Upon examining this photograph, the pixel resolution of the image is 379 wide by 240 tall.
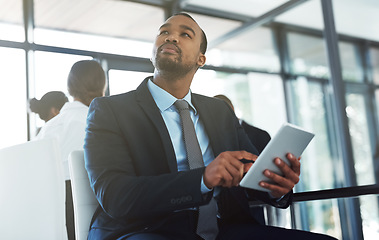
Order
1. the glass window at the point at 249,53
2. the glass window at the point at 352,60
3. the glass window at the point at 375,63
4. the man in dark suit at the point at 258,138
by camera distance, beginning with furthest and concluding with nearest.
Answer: the glass window at the point at 249,53 < the glass window at the point at 352,60 < the glass window at the point at 375,63 < the man in dark suit at the point at 258,138

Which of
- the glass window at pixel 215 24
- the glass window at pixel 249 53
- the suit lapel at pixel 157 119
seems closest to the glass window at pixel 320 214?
the glass window at pixel 249 53

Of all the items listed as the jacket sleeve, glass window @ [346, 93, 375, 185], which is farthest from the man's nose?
glass window @ [346, 93, 375, 185]

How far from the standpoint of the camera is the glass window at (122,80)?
4.96 meters

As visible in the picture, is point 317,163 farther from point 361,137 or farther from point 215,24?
point 215,24

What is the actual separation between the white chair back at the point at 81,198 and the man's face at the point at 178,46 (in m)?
0.50

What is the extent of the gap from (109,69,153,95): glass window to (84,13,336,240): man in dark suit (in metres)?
3.32

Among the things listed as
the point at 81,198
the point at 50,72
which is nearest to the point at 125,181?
the point at 81,198

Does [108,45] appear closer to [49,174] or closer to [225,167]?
[49,174]

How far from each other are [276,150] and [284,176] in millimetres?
147

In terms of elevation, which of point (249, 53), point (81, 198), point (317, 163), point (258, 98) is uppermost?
point (249, 53)

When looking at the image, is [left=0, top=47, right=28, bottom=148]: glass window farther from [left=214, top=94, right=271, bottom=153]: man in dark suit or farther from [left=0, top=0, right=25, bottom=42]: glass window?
[left=214, top=94, right=271, bottom=153]: man in dark suit

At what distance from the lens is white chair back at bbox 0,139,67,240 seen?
4.95 ft

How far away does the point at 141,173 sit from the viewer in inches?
53.6

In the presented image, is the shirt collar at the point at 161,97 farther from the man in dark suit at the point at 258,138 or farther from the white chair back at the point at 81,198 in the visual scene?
the man in dark suit at the point at 258,138
